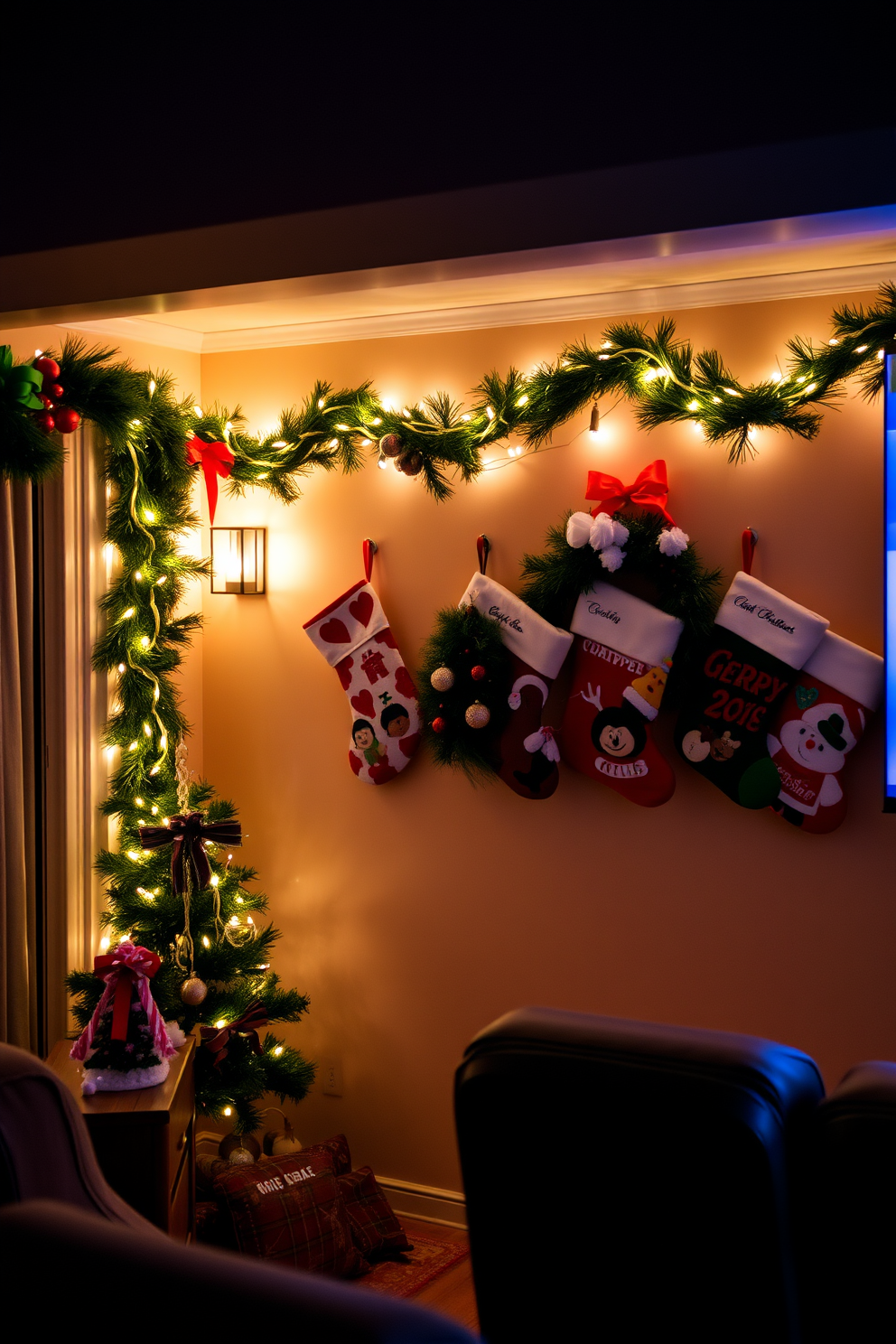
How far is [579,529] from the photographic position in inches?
114

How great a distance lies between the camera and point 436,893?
328cm

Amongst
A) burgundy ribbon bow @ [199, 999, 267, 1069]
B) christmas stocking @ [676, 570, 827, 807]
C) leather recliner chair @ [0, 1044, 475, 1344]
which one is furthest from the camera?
burgundy ribbon bow @ [199, 999, 267, 1069]

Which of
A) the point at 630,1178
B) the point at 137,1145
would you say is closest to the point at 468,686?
the point at 137,1145

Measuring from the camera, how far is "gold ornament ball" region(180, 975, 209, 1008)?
A: 295cm

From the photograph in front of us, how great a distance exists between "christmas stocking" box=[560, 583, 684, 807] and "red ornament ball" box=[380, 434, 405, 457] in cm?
69

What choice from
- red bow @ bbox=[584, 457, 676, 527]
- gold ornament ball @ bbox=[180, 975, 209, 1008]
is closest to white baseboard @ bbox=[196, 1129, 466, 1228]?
gold ornament ball @ bbox=[180, 975, 209, 1008]

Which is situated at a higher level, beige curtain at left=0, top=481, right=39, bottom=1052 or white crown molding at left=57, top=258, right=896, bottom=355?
white crown molding at left=57, top=258, right=896, bottom=355

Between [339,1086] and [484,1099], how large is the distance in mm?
2696

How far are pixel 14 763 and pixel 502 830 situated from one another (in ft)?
4.35

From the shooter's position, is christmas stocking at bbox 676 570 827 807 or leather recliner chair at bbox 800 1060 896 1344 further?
christmas stocking at bbox 676 570 827 807

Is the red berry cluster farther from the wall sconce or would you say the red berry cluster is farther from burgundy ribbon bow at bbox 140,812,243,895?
burgundy ribbon bow at bbox 140,812,243,895

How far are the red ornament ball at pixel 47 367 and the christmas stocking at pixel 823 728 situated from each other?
1923mm

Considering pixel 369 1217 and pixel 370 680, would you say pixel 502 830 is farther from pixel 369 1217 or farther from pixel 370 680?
pixel 369 1217

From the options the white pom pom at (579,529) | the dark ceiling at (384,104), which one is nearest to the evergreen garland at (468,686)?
the white pom pom at (579,529)
